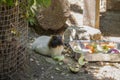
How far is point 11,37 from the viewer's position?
15.8ft

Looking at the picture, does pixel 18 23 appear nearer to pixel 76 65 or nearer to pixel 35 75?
pixel 35 75

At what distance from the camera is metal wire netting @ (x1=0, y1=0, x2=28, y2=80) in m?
4.71

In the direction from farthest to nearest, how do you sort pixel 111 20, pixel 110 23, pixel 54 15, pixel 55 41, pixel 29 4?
pixel 111 20, pixel 110 23, pixel 54 15, pixel 55 41, pixel 29 4

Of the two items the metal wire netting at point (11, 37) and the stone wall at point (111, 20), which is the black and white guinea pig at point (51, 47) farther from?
the stone wall at point (111, 20)

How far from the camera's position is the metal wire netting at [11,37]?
15.4 ft

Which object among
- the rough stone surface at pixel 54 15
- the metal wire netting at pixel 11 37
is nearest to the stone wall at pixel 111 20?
the rough stone surface at pixel 54 15

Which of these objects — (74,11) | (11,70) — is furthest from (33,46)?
(74,11)

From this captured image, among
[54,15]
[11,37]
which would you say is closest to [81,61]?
[11,37]

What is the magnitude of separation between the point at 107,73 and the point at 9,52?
1.59 meters

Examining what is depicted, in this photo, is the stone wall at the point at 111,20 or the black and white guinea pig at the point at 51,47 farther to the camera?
the stone wall at the point at 111,20

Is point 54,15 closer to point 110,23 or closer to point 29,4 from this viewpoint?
point 110,23

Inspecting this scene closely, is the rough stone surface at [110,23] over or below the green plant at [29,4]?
below

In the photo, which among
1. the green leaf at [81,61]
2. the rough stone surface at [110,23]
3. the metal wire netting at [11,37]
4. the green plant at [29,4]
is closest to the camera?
the green plant at [29,4]

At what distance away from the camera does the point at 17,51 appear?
4.98 m
